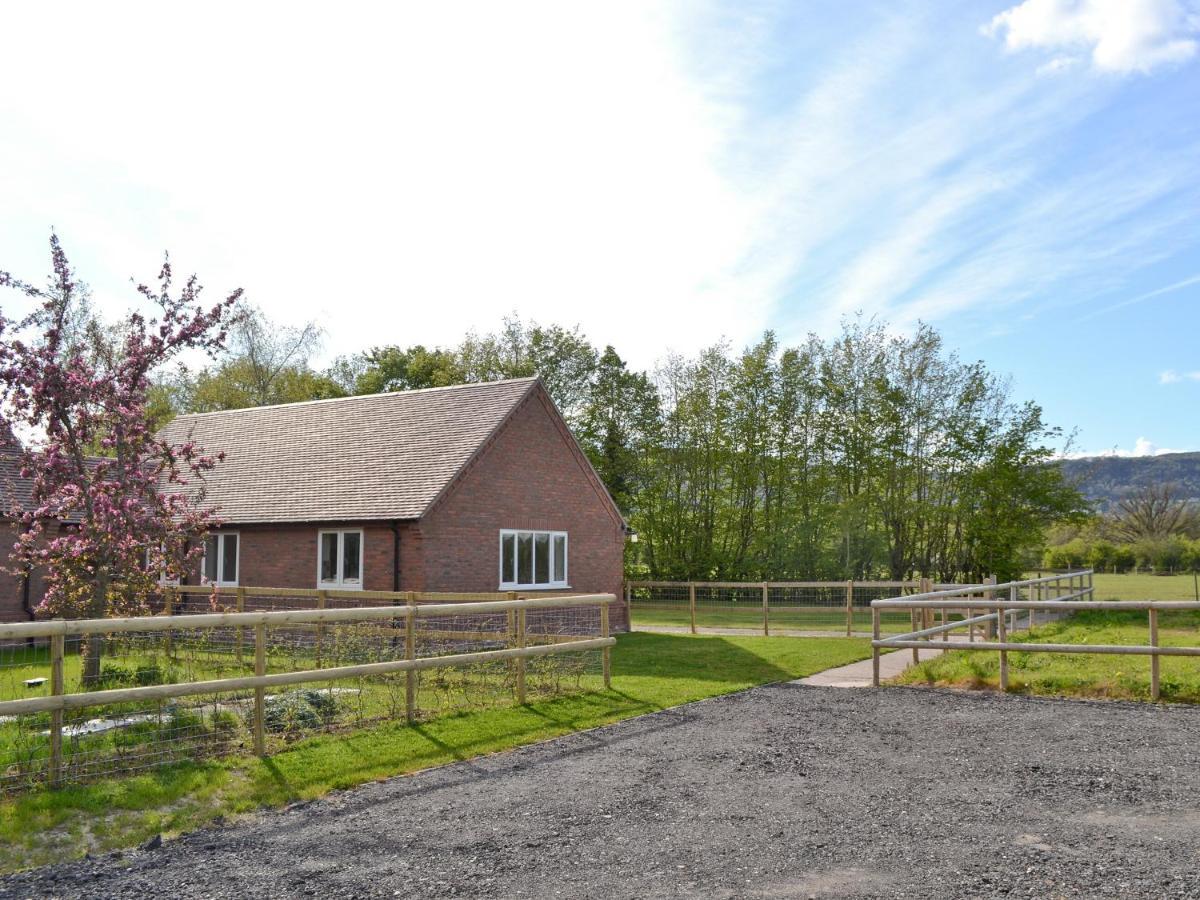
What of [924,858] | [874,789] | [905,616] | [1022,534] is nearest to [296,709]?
[874,789]

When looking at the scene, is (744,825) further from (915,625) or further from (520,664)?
(915,625)

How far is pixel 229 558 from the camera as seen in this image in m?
23.7

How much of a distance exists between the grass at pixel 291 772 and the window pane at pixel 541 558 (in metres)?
8.77

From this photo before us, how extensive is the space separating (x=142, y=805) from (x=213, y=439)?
22922mm

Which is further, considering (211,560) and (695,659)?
(211,560)

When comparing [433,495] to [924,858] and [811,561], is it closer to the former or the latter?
[924,858]

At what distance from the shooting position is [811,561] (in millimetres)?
41750

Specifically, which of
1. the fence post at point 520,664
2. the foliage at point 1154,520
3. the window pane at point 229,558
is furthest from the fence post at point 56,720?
the foliage at point 1154,520

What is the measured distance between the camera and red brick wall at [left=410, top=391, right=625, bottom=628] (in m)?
20.6

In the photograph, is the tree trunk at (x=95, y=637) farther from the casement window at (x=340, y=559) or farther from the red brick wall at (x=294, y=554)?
the casement window at (x=340, y=559)

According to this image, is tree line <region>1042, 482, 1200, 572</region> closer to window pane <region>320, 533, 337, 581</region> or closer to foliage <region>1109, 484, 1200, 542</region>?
foliage <region>1109, 484, 1200, 542</region>

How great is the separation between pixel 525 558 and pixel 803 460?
24.4 m

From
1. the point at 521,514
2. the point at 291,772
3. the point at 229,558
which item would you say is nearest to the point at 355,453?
the point at 229,558

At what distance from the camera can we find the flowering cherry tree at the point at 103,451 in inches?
489
